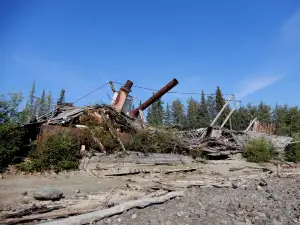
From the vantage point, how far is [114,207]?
6.06m

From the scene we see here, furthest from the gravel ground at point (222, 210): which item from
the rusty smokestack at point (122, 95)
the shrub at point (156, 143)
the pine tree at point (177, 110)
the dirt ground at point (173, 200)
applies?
the pine tree at point (177, 110)

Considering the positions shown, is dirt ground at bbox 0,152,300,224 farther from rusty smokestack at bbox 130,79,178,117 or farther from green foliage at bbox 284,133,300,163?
green foliage at bbox 284,133,300,163

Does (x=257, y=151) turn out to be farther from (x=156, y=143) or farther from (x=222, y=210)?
(x=222, y=210)

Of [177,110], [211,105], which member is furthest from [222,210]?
[177,110]

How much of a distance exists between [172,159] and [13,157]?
807 cm

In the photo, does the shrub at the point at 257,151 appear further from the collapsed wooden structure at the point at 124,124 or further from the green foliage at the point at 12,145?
the green foliage at the point at 12,145

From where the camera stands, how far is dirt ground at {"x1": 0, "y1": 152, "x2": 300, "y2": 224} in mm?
5823

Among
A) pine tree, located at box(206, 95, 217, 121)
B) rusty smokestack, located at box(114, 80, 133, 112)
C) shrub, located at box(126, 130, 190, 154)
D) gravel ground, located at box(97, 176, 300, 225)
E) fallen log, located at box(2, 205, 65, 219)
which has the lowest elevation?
gravel ground, located at box(97, 176, 300, 225)

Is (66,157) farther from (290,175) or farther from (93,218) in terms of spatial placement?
(290,175)

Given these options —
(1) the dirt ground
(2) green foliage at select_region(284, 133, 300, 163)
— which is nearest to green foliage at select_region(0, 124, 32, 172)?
(1) the dirt ground

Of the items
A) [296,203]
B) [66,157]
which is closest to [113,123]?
[66,157]

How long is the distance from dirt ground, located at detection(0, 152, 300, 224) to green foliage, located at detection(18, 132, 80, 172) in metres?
0.37

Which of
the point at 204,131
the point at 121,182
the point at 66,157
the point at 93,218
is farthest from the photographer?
the point at 204,131

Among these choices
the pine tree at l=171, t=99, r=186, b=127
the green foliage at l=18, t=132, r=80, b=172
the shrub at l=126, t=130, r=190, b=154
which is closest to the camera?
the green foliage at l=18, t=132, r=80, b=172
